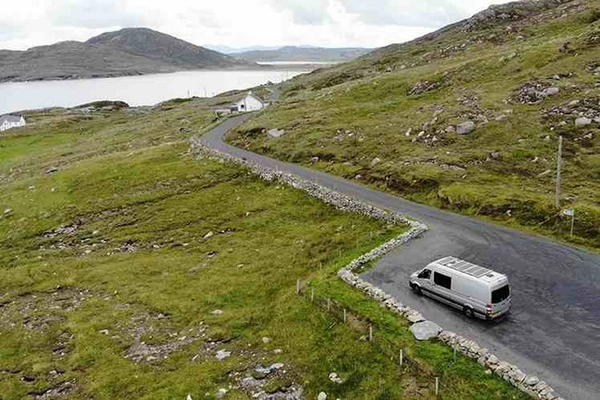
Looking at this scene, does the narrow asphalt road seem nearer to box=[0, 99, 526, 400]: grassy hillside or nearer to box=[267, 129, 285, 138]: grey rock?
box=[0, 99, 526, 400]: grassy hillside

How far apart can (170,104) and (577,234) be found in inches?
6952

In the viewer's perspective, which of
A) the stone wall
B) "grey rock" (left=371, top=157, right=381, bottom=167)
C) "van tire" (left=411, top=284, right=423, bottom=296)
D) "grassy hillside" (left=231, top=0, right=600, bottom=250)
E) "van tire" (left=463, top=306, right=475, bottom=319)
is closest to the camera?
the stone wall

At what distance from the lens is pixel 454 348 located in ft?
76.5

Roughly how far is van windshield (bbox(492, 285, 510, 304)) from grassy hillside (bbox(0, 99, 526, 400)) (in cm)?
422

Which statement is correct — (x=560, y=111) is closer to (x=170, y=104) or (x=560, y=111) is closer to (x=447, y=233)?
(x=447, y=233)

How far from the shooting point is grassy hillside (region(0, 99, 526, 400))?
24.5m

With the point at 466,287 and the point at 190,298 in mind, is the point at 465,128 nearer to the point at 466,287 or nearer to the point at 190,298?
the point at 466,287

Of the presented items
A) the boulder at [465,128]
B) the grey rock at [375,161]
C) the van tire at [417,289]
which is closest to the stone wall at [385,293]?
the van tire at [417,289]

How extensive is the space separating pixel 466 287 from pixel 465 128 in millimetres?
38004

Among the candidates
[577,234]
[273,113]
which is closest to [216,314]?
[577,234]

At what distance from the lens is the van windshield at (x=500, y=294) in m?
25.4

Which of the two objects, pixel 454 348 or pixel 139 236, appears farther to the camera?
pixel 139 236

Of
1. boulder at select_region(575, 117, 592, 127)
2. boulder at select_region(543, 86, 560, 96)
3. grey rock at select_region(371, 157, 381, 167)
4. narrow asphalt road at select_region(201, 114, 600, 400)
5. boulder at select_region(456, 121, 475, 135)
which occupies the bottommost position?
narrow asphalt road at select_region(201, 114, 600, 400)

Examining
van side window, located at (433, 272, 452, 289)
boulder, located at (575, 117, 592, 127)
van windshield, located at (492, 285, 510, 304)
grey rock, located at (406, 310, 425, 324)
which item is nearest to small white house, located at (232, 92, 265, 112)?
boulder, located at (575, 117, 592, 127)
